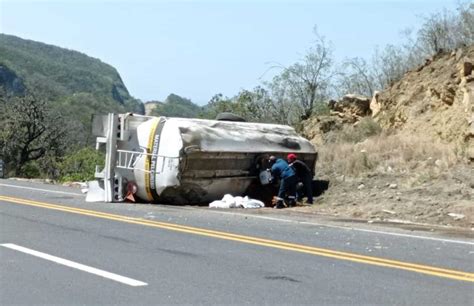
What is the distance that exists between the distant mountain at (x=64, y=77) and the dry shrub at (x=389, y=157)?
7372 centimetres

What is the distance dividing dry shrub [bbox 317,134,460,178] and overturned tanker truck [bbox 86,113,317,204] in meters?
2.50

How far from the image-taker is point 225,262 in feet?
26.2

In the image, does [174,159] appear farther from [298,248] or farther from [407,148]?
[298,248]

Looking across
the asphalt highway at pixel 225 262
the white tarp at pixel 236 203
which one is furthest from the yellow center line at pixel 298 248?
the white tarp at pixel 236 203

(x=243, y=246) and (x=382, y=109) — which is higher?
(x=382, y=109)

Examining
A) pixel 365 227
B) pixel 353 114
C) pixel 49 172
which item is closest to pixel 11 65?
pixel 49 172

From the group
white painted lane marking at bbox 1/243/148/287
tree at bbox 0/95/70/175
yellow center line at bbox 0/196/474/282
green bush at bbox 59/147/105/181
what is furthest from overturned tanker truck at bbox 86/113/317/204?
tree at bbox 0/95/70/175

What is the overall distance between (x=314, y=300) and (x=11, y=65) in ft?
419

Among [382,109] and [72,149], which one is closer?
[382,109]

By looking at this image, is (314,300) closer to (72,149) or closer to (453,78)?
(453,78)

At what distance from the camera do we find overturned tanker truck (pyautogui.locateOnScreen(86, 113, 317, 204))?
1625 centimetres

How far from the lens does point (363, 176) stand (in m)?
17.5

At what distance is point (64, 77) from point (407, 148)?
131 m

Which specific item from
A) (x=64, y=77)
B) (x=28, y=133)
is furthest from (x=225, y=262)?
(x=64, y=77)
